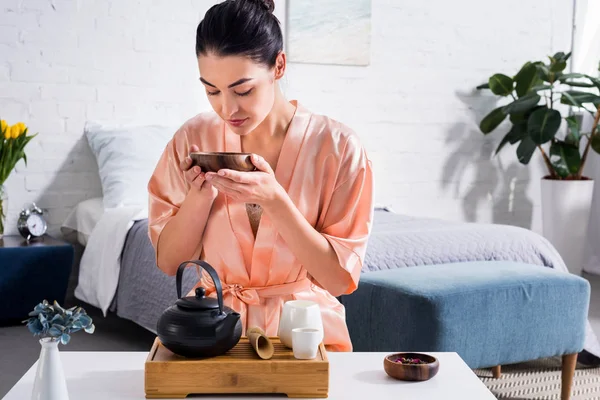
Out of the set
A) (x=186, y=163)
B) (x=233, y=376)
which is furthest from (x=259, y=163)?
(x=233, y=376)

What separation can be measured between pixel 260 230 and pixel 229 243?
7 cm

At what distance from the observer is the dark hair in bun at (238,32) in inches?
61.1

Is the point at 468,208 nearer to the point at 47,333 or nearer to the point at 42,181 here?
the point at 42,181

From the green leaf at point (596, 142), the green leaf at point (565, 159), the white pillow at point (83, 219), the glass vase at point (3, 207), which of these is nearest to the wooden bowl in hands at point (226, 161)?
the white pillow at point (83, 219)

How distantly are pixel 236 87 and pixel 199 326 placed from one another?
18.8 inches

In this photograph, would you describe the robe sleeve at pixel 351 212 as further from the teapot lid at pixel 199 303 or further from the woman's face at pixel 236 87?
the teapot lid at pixel 199 303

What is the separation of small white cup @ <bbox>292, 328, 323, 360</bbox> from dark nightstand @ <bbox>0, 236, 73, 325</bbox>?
2727 millimetres

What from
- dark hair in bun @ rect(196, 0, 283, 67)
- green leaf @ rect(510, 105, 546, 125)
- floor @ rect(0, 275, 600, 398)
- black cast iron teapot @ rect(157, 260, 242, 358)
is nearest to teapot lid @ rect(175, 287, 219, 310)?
black cast iron teapot @ rect(157, 260, 242, 358)

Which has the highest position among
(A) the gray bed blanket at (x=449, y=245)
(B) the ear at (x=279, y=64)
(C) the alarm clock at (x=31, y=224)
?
(B) the ear at (x=279, y=64)

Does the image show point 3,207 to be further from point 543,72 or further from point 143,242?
point 543,72

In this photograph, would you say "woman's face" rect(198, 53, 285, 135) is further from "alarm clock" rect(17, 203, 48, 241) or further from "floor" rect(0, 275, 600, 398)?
"alarm clock" rect(17, 203, 48, 241)

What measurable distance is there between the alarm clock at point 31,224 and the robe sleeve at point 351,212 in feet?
9.00

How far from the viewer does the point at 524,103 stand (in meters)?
5.06

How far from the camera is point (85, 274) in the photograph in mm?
3961
